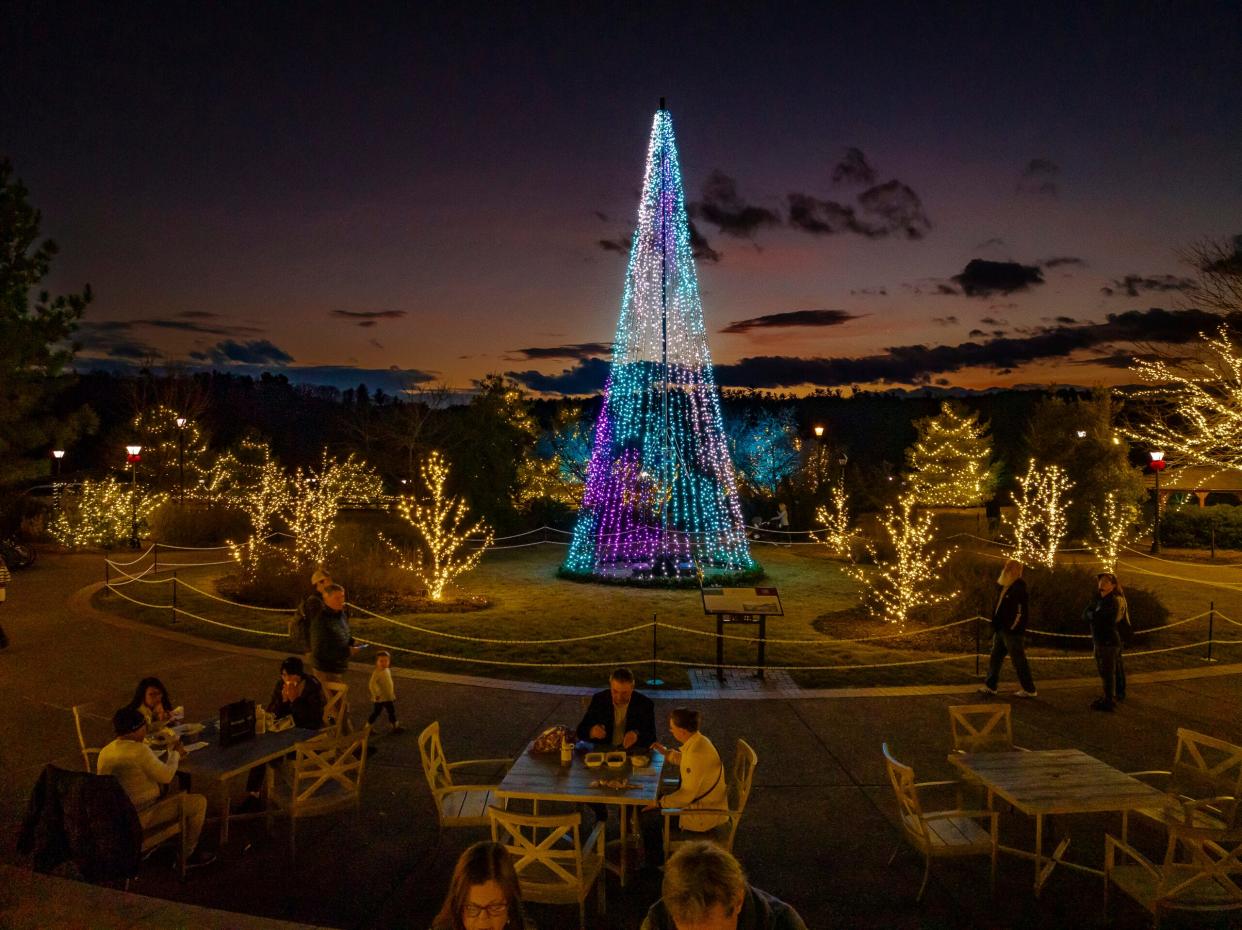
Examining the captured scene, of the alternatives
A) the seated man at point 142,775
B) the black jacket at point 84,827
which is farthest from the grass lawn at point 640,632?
the black jacket at point 84,827

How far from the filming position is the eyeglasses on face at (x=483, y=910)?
10.1ft

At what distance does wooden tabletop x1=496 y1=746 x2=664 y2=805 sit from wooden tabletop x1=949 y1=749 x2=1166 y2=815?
86.5 inches

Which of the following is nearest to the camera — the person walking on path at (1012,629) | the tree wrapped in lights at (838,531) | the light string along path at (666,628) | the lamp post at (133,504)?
the person walking on path at (1012,629)

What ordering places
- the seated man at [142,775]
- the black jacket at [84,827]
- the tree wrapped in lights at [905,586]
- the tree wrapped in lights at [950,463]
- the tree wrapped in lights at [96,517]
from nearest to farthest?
the black jacket at [84,827] → the seated man at [142,775] → the tree wrapped in lights at [905,586] → the tree wrapped in lights at [96,517] → the tree wrapped in lights at [950,463]

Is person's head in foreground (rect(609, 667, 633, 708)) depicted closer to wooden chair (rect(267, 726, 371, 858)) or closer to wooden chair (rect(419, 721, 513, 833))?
wooden chair (rect(419, 721, 513, 833))

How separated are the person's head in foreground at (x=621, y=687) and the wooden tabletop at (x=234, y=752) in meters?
2.33

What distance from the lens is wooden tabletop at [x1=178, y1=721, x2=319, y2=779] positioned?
557cm

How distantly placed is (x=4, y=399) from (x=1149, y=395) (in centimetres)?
2508

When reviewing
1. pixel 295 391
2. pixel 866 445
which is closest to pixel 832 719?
pixel 866 445

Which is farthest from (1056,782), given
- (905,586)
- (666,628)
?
(905,586)

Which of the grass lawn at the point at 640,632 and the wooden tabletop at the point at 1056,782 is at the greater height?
the wooden tabletop at the point at 1056,782

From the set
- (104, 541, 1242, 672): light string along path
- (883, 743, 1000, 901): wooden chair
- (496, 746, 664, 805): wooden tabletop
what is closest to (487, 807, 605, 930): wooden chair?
(496, 746, 664, 805): wooden tabletop

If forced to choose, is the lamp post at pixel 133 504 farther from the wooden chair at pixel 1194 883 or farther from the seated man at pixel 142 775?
the wooden chair at pixel 1194 883

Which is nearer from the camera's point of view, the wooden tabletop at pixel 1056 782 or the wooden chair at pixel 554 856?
the wooden chair at pixel 554 856
